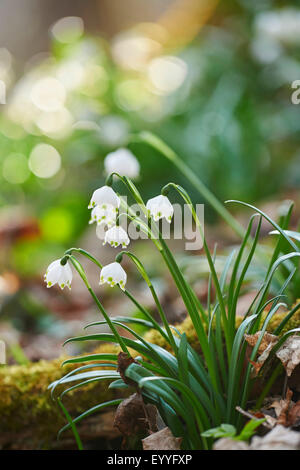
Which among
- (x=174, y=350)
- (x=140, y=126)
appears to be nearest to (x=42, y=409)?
(x=174, y=350)

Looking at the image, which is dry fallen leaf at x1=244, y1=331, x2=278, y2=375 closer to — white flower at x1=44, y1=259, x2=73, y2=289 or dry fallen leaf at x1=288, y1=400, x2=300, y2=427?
dry fallen leaf at x1=288, y1=400, x2=300, y2=427

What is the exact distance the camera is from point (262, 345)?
4.18ft

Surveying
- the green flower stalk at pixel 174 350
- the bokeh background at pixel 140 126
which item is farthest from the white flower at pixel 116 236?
the bokeh background at pixel 140 126

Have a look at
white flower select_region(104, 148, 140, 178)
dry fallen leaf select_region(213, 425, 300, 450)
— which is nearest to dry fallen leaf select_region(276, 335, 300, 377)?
dry fallen leaf select_region(213, 425, 300, 450)

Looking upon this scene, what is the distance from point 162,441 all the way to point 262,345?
1.15 feet

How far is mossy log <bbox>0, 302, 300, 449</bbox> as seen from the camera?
5.23ft

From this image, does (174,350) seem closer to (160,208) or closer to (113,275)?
(113,275)

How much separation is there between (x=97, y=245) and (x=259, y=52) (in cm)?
242

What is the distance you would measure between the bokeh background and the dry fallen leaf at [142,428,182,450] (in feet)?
5.36

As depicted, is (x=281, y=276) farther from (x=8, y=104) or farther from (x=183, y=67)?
(x=8, y=104)

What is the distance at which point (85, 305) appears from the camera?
330 cm

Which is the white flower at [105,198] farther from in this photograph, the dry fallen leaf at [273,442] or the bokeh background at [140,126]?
the bokeh background at [140,126]
